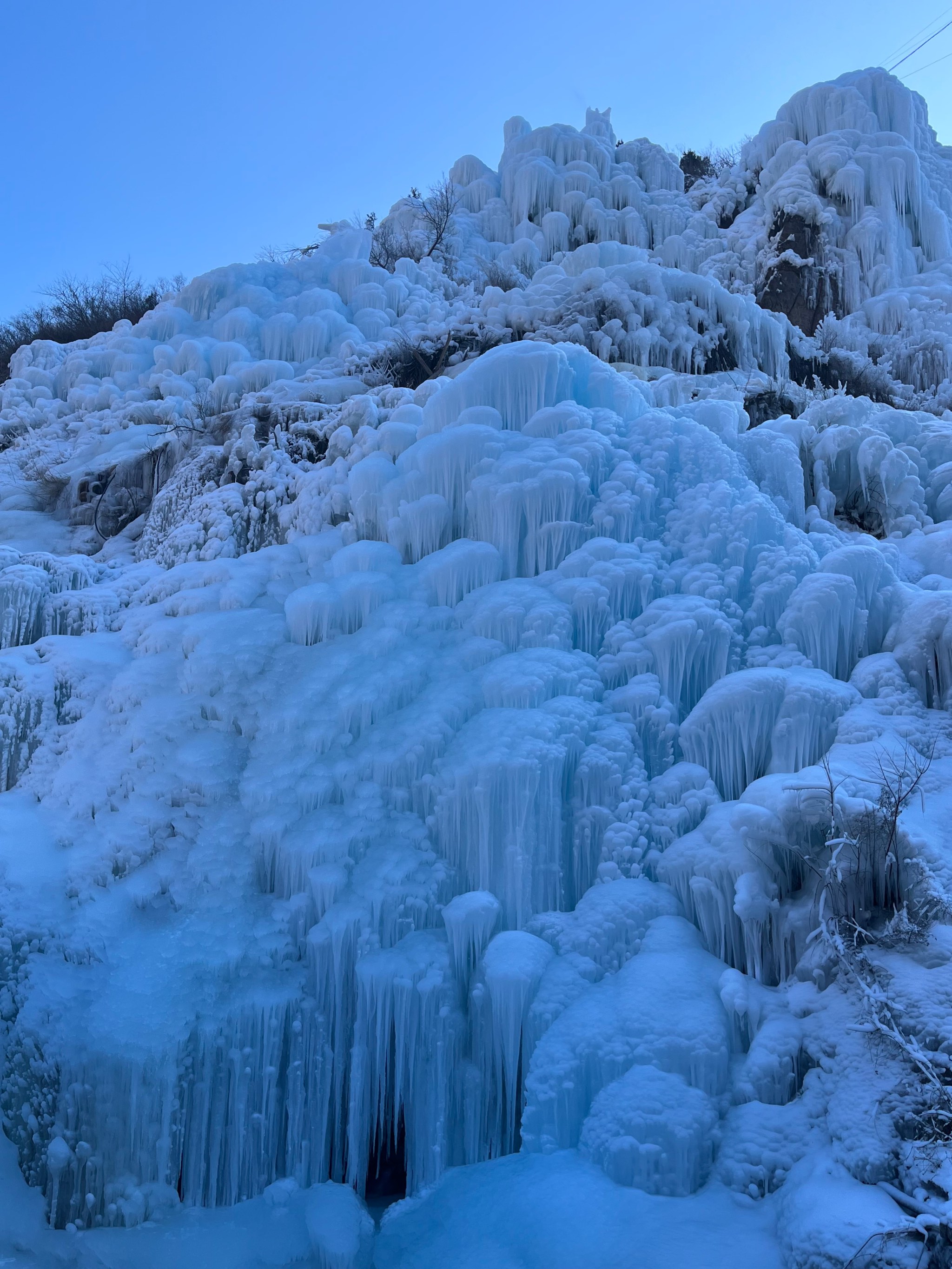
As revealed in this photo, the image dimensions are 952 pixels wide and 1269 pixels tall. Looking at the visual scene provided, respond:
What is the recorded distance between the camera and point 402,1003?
4203 millimetres

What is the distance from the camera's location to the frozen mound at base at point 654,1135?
3467 millimetres

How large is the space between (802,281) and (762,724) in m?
11.1

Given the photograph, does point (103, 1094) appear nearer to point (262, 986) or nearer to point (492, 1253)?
point (262, 986)

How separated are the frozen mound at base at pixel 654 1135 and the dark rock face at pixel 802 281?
1216 cm

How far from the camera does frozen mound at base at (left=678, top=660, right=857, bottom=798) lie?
4.53 m

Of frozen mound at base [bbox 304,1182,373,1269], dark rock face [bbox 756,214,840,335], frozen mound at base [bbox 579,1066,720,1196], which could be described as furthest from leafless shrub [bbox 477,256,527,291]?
frozen mound at base [bbox 304,1182,373,1269]

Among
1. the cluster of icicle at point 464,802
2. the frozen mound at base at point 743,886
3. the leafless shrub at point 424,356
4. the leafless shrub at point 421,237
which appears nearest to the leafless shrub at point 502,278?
the leafless shrub at point 421,237

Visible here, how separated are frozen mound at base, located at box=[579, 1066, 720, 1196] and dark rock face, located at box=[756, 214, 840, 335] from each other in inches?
479

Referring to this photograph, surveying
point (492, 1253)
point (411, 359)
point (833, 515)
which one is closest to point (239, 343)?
point (411, 359)

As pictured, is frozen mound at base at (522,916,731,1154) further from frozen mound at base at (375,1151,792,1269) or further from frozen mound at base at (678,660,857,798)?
frozen mound at base at (678,660,857,798)

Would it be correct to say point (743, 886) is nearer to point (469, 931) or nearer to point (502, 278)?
point (469, 931)

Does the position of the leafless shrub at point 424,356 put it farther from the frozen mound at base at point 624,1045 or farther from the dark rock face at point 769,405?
the frozen mound at base at point 624,1045

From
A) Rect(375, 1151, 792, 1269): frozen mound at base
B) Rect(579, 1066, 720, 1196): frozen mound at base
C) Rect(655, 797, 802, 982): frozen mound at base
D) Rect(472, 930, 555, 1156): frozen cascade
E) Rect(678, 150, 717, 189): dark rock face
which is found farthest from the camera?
Rect(678, 150, 717, 189): dark rock face

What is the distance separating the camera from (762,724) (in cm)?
463
